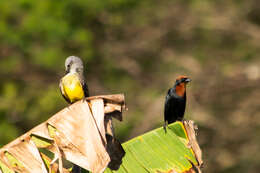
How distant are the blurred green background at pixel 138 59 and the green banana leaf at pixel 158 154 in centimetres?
830

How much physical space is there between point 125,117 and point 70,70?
9.43 m

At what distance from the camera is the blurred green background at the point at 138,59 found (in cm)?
1344

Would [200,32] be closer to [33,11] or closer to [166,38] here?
[166,38]

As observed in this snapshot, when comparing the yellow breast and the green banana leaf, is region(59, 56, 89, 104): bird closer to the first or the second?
the yellow breast

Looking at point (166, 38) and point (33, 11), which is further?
point (166, 38)

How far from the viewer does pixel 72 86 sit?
462 centimetres

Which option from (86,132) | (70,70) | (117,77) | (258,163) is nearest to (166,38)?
(117,77)

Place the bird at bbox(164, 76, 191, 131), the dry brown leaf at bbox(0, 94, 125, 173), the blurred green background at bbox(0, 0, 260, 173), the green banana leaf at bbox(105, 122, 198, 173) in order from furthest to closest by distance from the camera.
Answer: the blurred green background at bbox(0, 0, 260, 173)
the bird at bbox(164, 76, 191, 131)
the green banana leaf at bbox(105, 122, 198, 173)
the dry brown leaf at bbox(0, 94, 125, 173)

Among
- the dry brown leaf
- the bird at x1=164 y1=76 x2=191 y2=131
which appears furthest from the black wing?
the dry brown leaf

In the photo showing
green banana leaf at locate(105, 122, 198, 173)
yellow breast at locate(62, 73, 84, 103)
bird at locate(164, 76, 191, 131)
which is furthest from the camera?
bird at locate(164, 76, 191, 131)

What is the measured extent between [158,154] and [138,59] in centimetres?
1139

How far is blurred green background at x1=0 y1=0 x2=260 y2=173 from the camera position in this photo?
13.4 metres

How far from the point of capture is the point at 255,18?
47.6 ft

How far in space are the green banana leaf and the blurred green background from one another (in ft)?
27.2
